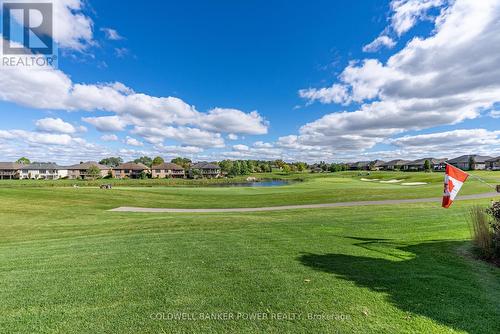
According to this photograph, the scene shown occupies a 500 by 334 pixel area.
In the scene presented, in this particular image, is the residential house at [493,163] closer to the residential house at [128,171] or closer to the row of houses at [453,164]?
the row of houses at [453,164]

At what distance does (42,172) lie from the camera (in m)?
98.4

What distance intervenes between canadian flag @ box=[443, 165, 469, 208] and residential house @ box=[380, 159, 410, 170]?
6029 inches

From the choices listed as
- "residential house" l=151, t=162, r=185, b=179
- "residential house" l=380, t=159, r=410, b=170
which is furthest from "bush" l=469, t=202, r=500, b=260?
"residential house" l=380, t=159, r=410, b=170

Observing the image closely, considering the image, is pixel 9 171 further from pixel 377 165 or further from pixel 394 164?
pixel 394 164

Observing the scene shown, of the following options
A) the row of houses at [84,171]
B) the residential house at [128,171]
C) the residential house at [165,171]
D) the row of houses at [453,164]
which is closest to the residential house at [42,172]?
the row of houses at [84,171]

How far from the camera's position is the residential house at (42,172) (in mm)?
94512

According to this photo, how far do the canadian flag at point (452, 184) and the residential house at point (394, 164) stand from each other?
502 feet

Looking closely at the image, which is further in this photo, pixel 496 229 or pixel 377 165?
pixel 377 165

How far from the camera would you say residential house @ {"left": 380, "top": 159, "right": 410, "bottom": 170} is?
467ft

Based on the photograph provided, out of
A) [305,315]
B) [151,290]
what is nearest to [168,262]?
[151,290]

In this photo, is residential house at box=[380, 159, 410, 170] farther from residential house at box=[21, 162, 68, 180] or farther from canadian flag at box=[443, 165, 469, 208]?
residential house at box=[21, 162, 68, 180]

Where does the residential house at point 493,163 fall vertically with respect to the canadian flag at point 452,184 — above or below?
above

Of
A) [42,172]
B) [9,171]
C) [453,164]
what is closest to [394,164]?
[453,164]

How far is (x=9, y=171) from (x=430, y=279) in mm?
128825
